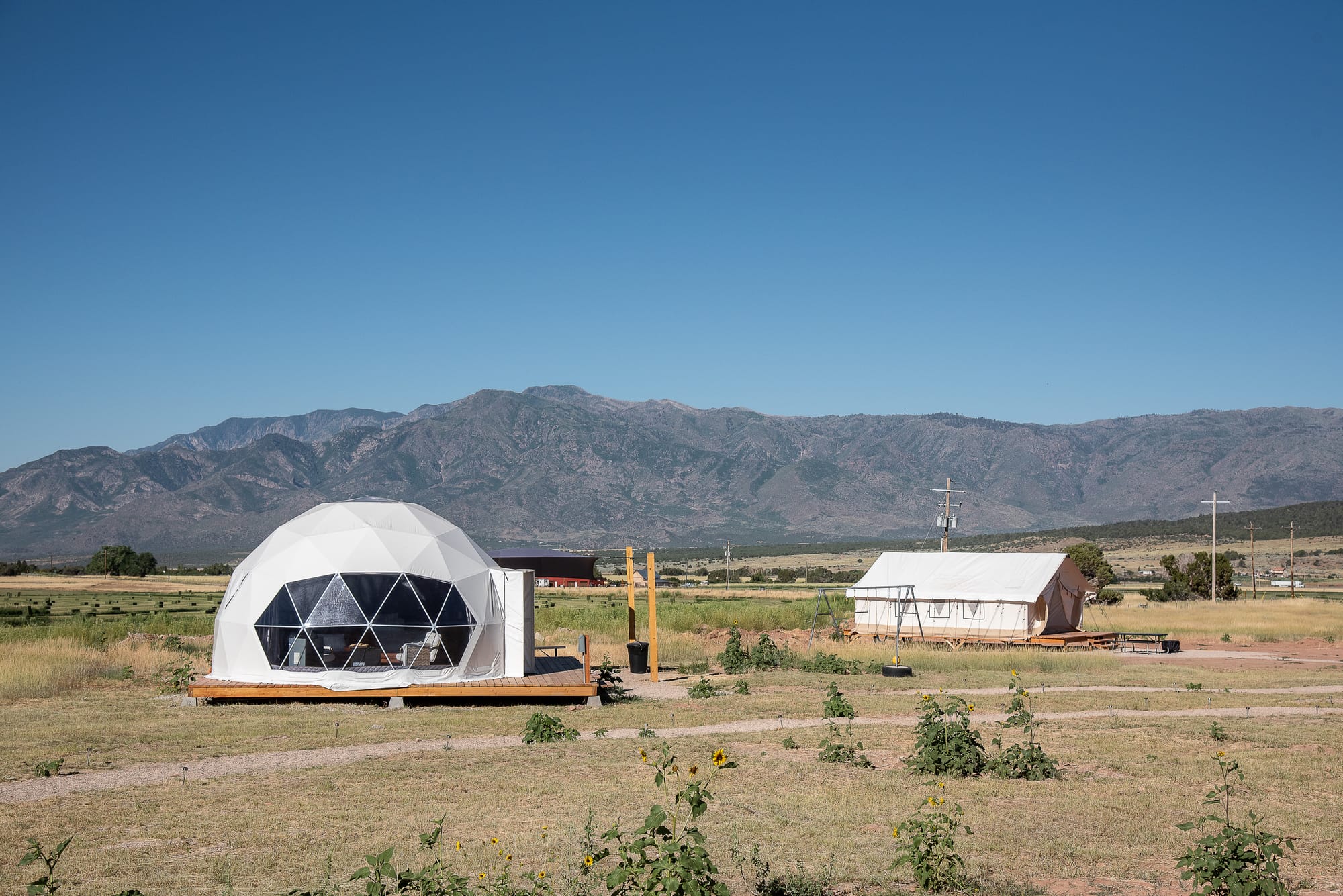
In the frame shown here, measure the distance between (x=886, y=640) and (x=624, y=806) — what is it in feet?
89.8

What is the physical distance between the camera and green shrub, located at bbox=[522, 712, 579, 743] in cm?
1619

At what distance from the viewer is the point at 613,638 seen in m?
36.0

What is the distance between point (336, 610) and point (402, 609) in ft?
4.27

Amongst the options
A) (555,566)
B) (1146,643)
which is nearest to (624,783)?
(1146,643)

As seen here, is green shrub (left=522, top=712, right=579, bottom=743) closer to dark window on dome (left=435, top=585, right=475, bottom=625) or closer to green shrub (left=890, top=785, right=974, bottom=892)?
dark window on dome (left=435, top=585, right=475, bottom=625)

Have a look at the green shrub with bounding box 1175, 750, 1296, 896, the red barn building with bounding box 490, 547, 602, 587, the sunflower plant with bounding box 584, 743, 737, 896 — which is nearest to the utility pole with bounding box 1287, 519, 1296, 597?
the red barn building with bounding box 490, 547, 602, 587

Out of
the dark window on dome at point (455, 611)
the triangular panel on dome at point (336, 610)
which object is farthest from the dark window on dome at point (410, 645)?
the triangular panel on dome at point (336, 610)

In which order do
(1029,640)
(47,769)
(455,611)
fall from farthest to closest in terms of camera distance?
(1029,640)
(455,611)
(47,769)

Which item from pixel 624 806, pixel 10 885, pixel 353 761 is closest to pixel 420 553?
pixel 353 761

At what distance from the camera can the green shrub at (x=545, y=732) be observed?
16.2 metres

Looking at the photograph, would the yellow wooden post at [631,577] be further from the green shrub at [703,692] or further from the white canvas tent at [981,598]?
the white canvas tent at [981,598]

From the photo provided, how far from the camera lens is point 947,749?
13453 mm

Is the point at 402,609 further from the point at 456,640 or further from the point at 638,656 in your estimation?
the point at 638,656

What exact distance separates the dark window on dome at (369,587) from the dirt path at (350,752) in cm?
627
